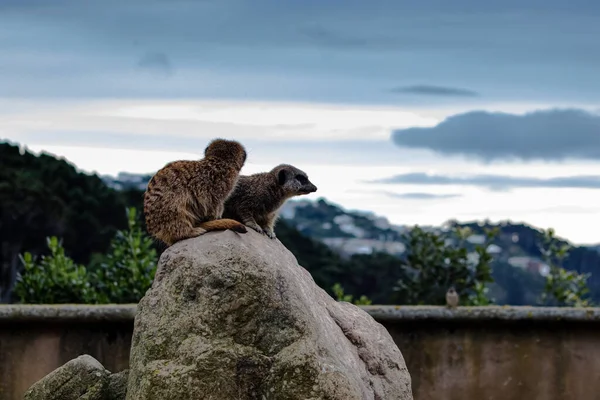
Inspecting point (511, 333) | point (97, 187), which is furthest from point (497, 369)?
point (97, 187)

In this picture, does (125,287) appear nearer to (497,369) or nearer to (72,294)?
(72,294)

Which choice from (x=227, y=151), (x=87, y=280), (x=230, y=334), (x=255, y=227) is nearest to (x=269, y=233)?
(x=255, y=227)

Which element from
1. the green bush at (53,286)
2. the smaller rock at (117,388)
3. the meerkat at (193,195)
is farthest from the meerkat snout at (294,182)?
the green bush at (53,286)

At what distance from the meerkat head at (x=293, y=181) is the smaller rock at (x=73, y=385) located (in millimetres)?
2293

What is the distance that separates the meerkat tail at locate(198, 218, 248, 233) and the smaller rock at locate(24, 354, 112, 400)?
1621 mm

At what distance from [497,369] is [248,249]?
18.6 ft

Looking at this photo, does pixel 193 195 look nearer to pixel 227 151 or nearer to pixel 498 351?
pixel 227 151

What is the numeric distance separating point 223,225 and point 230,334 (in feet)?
3.19

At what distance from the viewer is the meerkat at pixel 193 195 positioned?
28.1 feet

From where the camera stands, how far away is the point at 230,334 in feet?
26.2

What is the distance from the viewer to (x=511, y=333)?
42.5 ft

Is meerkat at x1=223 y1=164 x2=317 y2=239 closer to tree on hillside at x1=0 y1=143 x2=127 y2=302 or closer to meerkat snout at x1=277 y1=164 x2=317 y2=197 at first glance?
meerkat snout at x1=277 y1=164 x2=317 y2=197

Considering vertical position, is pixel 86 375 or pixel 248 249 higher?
pixel 248 249

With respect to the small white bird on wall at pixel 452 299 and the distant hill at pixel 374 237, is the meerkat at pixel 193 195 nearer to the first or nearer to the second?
the small white bird on wall at pixel 452 299
